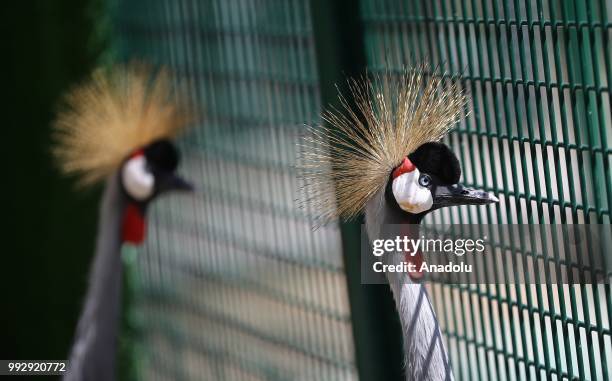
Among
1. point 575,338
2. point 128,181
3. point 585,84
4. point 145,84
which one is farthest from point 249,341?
point 585,84

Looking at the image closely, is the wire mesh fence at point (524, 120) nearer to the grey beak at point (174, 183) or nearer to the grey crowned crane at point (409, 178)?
the grey crowned crane at point (409, 178)

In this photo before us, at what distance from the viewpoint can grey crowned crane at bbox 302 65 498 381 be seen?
170 centimetres

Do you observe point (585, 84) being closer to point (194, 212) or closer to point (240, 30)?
point (240, 30)

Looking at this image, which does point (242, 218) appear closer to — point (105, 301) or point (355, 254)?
point (105, 301)

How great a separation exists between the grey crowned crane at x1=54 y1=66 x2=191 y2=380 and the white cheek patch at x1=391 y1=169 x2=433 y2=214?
94cm

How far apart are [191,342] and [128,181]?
75cm

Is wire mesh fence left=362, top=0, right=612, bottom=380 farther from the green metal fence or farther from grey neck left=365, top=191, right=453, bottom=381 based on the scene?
grey neck left=365, top=191, right=453, bottom=381

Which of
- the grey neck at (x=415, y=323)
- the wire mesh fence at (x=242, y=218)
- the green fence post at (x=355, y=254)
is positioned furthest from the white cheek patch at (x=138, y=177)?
the grey neck at (x=415, y=323)

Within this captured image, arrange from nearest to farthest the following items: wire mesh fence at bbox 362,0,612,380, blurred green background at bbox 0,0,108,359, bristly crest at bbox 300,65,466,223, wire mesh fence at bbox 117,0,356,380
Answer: wire mesh fence at bbox 362,0,612,380
bristly crest at bbox 300,65,466,223
wire mesh fence at bbox 117,0,356,380
blurred green background at bbox 0,0,108,359

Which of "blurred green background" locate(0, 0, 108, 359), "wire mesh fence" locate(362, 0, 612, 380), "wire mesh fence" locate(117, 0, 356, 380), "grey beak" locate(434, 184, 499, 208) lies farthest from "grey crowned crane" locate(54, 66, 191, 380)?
"grey beak" locate(434, 184, 499, 208)

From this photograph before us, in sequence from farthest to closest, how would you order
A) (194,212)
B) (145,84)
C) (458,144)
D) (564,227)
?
(194,212) < (145,84) < (458,144) < (564,227)

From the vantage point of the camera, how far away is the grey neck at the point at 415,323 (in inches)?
69.1

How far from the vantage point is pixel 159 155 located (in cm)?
252

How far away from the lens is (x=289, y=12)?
7.82 feet
